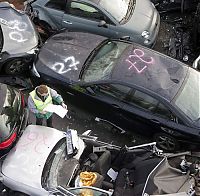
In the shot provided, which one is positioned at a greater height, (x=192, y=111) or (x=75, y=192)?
(x=192, y=111)

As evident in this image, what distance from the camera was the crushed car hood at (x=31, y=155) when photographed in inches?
272

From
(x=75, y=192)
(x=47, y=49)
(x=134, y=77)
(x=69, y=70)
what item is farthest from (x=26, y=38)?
(x=75, y=192)

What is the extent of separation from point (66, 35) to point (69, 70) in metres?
1.00

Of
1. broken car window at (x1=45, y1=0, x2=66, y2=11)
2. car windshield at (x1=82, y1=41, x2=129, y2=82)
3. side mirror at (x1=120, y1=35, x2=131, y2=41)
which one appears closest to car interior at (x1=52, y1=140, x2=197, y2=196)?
car windshield at (x1=82, y1=41, x2=129, y2=82)

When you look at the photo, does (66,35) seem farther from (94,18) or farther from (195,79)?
(195,79)

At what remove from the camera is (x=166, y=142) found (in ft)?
27.2

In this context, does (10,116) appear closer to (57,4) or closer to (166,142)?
(166,142)

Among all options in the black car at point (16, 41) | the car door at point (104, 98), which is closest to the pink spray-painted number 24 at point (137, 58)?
the car door at point (104, 98)

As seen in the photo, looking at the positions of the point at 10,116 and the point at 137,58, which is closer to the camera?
the point at 10,116

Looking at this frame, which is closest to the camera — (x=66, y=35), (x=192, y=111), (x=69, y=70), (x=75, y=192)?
(x=75, y=192)

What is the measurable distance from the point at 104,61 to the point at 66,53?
0.77 meters

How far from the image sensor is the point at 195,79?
8312mm

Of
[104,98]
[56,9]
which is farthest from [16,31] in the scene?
[104,98]

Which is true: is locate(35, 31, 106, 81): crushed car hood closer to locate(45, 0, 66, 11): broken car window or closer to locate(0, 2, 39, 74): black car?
locate(0, 2, 39, 74): black car
